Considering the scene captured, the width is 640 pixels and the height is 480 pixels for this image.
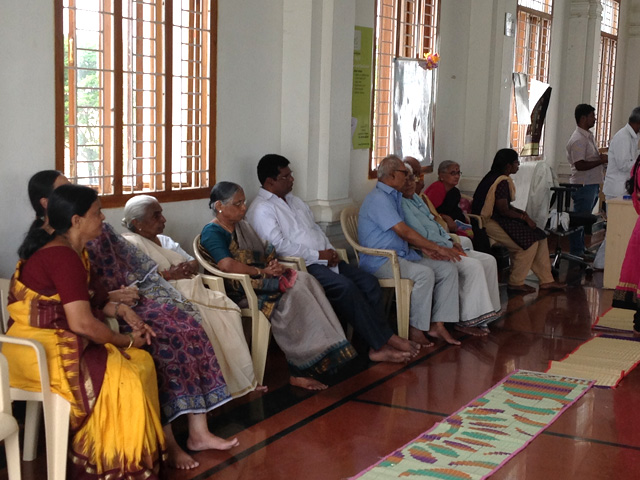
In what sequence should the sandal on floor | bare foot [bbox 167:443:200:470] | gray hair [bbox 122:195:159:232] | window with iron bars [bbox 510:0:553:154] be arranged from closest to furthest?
bare foot [bbox 167:443:200:470]
gray hair [bbox 122:195:159:232]
the sandal on floor
window with iron bars [bbox 510:0:553:154]

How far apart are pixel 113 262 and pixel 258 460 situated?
1067 mm

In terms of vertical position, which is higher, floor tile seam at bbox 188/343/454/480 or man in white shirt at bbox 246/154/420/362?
man in white shirt at bbox 246/154/420/362

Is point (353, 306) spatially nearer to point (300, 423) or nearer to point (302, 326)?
point (302, 326)

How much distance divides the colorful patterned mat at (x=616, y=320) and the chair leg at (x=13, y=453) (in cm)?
431

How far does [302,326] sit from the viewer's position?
4.61 m

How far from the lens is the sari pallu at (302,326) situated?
4.57 metres

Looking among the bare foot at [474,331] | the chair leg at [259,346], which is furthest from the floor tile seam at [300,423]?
the bare foot at [474,331]

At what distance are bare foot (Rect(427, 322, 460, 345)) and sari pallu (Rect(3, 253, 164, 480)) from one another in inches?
106

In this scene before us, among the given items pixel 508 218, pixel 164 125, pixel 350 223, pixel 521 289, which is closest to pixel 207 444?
pixel 164 125

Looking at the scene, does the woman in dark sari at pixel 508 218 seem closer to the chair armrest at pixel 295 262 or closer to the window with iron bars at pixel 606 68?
the chair armrest at pixel 295 262

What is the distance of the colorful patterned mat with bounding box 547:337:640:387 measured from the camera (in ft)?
15.8

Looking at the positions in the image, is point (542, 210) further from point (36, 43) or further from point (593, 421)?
point (36, 43)

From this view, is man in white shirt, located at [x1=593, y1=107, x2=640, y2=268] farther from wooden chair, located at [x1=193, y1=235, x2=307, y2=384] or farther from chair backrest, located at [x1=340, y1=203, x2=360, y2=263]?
wooden chair, located at [x1=193, y1=235, x2=307, y2=384]

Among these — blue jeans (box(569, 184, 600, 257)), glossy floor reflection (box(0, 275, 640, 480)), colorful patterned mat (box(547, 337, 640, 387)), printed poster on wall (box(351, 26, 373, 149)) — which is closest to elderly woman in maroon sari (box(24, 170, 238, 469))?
glossy floor reflection (box(0, 275, 640, 480))
